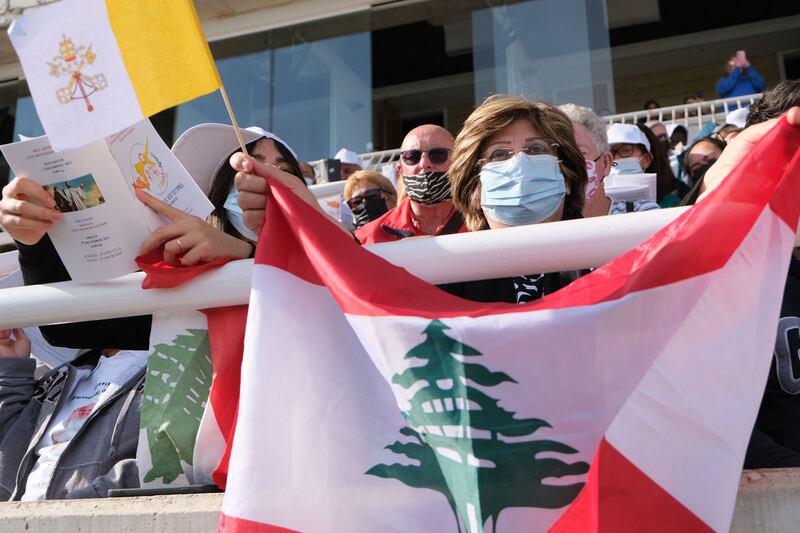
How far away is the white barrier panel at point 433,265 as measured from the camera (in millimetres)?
1830

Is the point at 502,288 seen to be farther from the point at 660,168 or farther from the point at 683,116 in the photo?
the point at 683,116

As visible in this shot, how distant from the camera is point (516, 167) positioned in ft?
8.34

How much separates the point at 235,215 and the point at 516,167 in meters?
0.85

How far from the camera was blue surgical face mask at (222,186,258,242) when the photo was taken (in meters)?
2.70

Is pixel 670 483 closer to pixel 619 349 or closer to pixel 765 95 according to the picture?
pixel 619 349

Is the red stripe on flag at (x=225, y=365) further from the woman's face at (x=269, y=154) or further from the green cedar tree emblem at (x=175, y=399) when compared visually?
the woman's face at (x=269, y=154)

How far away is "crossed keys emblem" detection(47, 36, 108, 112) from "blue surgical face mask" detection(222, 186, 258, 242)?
795mm

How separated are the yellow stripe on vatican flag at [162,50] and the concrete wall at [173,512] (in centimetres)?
84

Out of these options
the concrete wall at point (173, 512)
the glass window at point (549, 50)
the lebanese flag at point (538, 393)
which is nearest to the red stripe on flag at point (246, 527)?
the lebanese flag at point (538, 393)

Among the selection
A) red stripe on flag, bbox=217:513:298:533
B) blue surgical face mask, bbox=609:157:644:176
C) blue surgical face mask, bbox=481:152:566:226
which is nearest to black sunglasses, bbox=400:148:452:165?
blue surgical face mask, bbox=609:157:644:176

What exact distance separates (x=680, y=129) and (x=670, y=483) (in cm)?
681

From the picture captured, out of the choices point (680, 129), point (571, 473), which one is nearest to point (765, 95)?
point (571, 473)

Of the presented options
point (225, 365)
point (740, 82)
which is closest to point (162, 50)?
point (225, 365)

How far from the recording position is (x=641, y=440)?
5.07 feet
